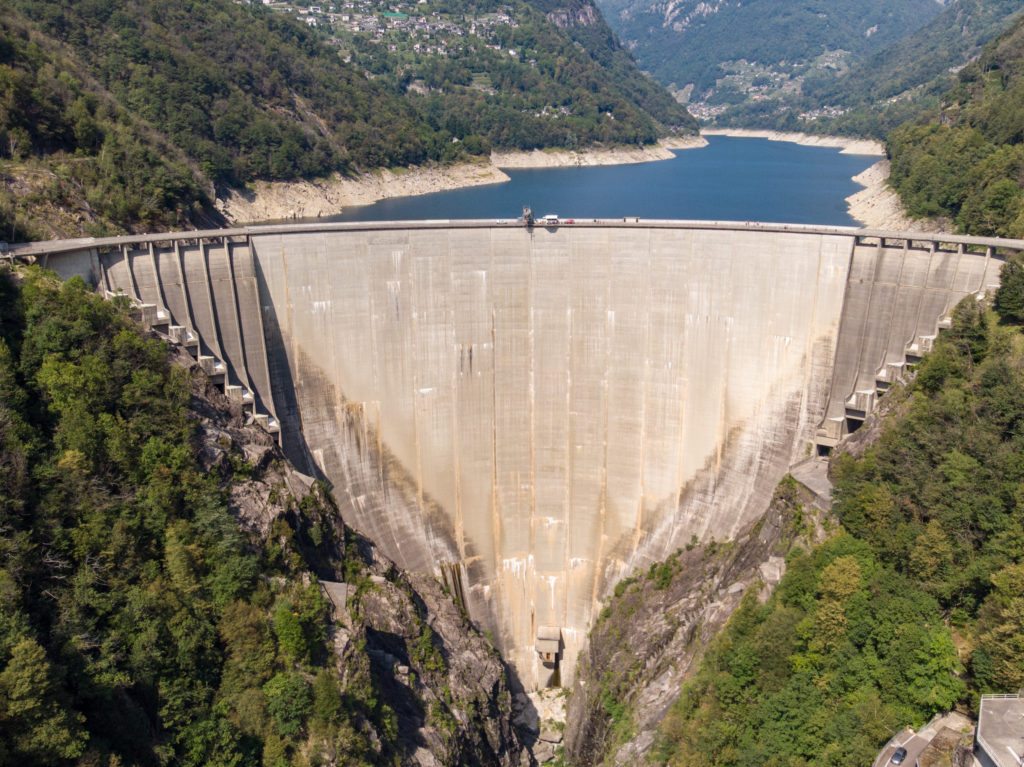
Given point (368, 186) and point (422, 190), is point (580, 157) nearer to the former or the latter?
point (422, 190)

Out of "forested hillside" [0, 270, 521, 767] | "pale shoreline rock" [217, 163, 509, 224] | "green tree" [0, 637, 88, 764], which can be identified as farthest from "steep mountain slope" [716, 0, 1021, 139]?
"green tree" [0, 637, 88, 764]

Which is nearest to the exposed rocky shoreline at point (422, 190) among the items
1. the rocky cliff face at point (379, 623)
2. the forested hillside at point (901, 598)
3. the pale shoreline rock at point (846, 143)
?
the forested hillside at point (901, 598)

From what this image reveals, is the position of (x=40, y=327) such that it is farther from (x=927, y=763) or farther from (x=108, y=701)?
(x=927, y=763)

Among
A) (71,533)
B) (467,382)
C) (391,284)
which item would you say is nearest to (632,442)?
(467,382)

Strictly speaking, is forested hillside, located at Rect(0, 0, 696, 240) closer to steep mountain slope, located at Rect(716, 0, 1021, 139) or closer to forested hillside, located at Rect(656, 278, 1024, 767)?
forested hillside, located at Rect(656, 278, 1024, 767)

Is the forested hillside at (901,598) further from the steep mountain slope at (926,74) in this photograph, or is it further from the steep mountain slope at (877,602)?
the steep mountain slope at (926,74)

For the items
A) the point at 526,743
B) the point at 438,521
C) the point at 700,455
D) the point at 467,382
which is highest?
the point at 467,382
